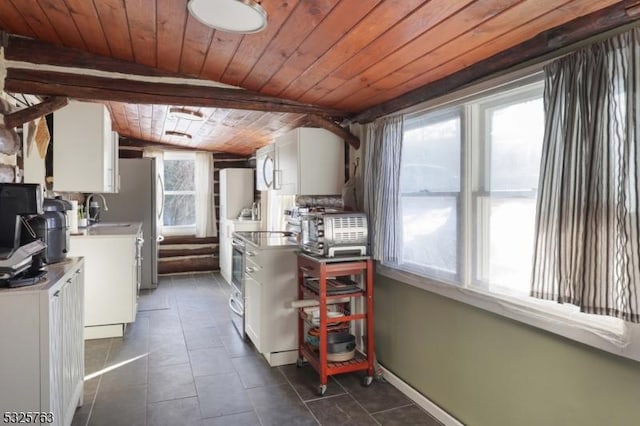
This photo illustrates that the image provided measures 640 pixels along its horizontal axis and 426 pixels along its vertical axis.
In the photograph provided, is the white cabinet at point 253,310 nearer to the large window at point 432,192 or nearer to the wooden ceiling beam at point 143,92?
the large window at point 432,192

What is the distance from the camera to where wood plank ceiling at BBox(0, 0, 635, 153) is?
1.72 m

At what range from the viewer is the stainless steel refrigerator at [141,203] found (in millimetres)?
5828

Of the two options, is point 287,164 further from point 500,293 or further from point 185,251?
point 185,251

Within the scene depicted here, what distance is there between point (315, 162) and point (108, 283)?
2.26 m

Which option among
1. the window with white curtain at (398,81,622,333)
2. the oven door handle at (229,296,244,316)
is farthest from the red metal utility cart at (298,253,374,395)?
the oven door handle at (229,296,244,316)

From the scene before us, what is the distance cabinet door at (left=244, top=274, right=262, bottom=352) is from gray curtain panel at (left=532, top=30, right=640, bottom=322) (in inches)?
88.9

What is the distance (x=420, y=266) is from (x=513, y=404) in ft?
3.22

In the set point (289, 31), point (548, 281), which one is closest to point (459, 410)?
point (548, 281)

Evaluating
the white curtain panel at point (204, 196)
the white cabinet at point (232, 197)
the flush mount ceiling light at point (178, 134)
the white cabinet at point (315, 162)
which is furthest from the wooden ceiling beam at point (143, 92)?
the white curtain panel at point (204, 196)

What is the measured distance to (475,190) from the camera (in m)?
2.34

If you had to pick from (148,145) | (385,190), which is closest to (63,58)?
(385,190)

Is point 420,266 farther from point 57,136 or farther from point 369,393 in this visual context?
point 57,136

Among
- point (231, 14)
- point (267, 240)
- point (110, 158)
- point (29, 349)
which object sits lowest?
A: point (29, 349)

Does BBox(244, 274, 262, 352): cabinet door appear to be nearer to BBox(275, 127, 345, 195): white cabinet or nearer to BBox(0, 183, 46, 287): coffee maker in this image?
BBox(275, 127, 345, 195): white cabinet
